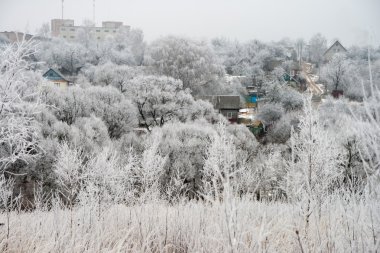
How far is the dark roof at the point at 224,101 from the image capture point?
146ft

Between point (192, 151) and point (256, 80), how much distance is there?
36.3 m

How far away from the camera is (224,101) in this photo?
44.9 meters

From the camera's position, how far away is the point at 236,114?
147 feet

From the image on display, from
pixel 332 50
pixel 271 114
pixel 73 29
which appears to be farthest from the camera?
pixel 73 29

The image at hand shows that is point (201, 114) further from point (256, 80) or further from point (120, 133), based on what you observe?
point (256, 80)

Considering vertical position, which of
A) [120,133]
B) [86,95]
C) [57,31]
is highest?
[57,31]

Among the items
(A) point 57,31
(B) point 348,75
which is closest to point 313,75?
(B) point 348,75

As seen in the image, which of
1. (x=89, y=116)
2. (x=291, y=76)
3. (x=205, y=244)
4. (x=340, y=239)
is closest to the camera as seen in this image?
(x=340, y=239)

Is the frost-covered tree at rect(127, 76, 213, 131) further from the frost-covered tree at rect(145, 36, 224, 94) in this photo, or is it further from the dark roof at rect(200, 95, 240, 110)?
the frost-covered tree at rect(145, 36, 224, 94)

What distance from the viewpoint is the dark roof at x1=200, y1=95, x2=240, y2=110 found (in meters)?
44.5

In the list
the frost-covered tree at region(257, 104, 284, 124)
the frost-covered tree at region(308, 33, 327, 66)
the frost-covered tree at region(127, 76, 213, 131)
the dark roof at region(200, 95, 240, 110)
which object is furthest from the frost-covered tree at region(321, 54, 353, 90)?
the frost-covered tree at region(308, 33, 327, 66)

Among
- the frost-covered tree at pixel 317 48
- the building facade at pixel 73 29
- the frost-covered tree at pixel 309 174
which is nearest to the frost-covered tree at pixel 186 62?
the frost-covered tree at pixel 317 48

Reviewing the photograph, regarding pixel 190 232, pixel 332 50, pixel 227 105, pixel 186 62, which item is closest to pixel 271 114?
pixel 227 105

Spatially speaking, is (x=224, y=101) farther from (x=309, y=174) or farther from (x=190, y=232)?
(x=309, y=174)
